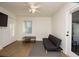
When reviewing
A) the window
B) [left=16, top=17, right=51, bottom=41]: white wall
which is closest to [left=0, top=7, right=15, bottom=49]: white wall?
[left=16, top=17, right=51, bottom=41]: white wall

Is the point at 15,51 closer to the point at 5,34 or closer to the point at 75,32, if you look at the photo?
the point at 5,34

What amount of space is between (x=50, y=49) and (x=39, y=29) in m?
4.68

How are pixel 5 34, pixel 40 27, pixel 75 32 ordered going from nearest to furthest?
pixel 75 32
pixel 5 34
pixel 40 27

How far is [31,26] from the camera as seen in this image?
9.55 meters

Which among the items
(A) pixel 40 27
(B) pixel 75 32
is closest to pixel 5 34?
(A) pixel 40 27

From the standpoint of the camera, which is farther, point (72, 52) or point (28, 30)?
point (28, 30)

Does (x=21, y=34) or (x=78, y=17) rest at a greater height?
(x=78, y=17)

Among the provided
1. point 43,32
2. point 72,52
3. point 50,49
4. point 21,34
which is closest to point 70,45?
point 72,52

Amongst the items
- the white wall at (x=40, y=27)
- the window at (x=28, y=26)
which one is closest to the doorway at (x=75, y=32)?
the white wall at (x=40, y=27)

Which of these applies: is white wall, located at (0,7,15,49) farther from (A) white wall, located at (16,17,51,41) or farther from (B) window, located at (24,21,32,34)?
(B) window, located at (24,21,32,34)

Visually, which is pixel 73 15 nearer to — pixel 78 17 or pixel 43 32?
pixel 78 17

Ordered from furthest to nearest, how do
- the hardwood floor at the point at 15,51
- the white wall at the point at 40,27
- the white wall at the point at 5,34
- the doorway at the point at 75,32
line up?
the white wall at the point at 40,27, the white wall at the point at 5,34, the hardwood floor at the point at 15,51, the doorway at the point at 75,32

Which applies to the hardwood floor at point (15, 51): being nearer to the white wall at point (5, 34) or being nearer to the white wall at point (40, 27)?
the white wall at point (5, 34)

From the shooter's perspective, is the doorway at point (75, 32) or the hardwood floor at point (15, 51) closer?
the doorway at point (75, 32)
